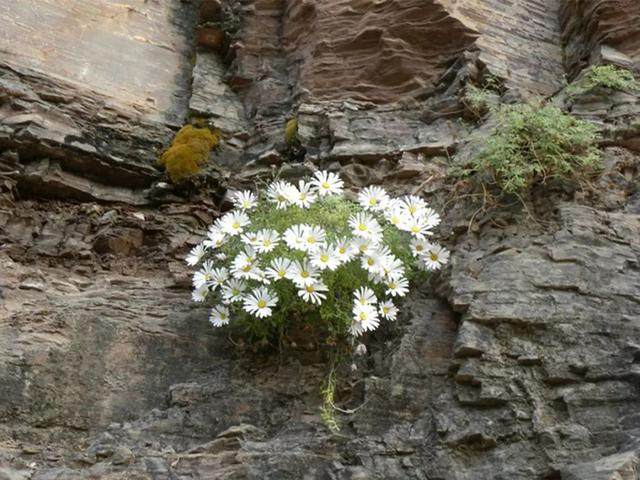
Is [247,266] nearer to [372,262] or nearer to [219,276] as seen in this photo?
[219,276]

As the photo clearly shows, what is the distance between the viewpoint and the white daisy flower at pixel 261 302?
14.8ft

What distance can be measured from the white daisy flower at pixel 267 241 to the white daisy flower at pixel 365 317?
24.2 inches

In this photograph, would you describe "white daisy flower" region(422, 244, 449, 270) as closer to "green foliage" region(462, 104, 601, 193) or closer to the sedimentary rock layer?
"green foliage" region(462, 104, 601, 193)

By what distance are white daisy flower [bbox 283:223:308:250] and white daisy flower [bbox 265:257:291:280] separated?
0.32 ft

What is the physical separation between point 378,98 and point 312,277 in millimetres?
2956

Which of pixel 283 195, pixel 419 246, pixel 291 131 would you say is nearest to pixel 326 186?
pixel 283 195

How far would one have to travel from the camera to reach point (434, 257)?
4.98 m

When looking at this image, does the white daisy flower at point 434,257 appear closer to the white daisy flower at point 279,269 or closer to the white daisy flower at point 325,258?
the white daisy flower at point 325,258

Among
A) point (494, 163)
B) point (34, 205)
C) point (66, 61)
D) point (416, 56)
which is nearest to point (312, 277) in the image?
point (494, 163)

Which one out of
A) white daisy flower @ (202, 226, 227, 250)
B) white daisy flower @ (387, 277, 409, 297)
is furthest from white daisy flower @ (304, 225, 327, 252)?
white daisy flower @ (202, 226, 227, 250)

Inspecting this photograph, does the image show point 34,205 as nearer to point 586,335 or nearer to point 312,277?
point 312,277

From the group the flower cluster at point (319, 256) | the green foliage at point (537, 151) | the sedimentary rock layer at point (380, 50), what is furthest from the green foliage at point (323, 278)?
the sedimentary rock layer at point (380, 50)

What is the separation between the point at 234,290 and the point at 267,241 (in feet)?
1.14

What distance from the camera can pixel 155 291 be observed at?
18.1 ft
